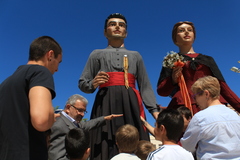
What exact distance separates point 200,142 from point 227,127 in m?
0.29

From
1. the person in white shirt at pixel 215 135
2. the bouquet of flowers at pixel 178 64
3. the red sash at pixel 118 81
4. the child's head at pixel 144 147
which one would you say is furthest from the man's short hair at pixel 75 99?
the person in white shirt at pixel 215 135

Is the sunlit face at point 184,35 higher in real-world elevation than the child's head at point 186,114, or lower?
higher

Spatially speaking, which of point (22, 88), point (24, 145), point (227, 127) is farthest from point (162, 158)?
point (22, 88)

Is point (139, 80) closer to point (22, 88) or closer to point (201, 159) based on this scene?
point (201, 159)

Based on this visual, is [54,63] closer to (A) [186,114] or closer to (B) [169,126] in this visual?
(B) [169,126]

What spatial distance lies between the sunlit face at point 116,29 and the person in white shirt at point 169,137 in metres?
1.95

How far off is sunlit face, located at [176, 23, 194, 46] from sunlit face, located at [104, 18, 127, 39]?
91 centimetres

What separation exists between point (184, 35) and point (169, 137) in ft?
7.64

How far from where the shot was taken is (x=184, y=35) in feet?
14.3

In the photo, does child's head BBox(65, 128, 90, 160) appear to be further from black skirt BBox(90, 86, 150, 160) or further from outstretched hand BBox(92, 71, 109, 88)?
outstretched hand BBox(92, 71, 109, 88)

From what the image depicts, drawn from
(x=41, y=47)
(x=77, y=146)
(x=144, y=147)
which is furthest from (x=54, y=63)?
(x=144, y=147)

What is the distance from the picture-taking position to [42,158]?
1.89 meters

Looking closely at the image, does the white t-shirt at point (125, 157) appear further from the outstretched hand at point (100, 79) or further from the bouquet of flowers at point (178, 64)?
the bouquet of flowers at point (178, 64)

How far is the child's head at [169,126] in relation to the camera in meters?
2.53
